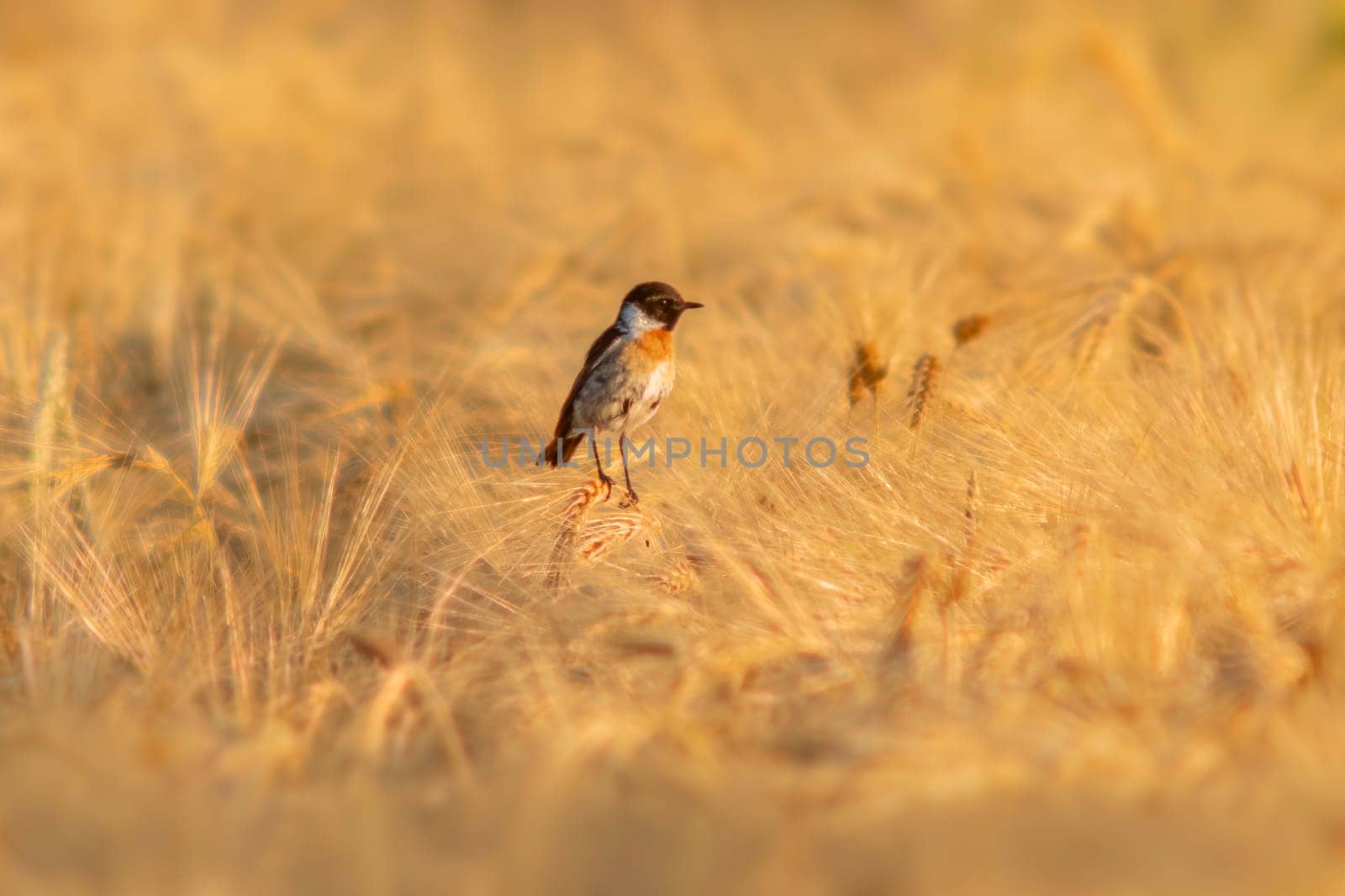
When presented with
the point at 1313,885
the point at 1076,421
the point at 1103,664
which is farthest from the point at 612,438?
the point at 1313,885

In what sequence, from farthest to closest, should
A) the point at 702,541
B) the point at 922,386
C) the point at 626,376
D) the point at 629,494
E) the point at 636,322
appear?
the point at 636,322 < the point at 626,376 < the point at 922,386 < the point at 629,494 < the point at 702,541

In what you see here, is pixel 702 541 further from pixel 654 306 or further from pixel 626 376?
pixel 654 306

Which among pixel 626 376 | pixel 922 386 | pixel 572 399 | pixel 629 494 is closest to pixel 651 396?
pixel 626 376

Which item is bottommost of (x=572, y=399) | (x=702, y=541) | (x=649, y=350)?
(x=702, y=541)

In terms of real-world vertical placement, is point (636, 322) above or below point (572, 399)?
above

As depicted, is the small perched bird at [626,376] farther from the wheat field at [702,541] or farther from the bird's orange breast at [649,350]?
the wheat field at [702,541]

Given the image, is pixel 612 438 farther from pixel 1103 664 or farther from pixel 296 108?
pixel 296 108
